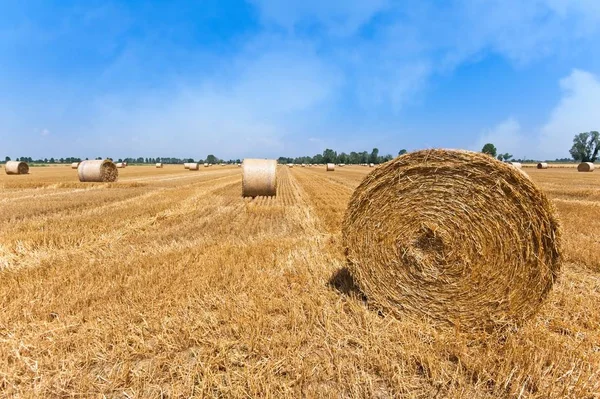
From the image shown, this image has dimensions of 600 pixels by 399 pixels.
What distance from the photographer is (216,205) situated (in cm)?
1202

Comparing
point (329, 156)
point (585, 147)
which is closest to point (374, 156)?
point (329, 156)

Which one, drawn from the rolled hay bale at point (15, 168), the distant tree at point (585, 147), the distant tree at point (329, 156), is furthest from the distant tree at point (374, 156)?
the rolled hay bale at point (15, 168)

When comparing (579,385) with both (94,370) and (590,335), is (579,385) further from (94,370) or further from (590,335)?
(94,370)

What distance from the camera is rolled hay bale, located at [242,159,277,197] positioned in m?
14.2

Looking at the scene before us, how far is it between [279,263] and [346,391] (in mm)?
2997

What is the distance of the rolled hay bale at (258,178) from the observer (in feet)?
46.8

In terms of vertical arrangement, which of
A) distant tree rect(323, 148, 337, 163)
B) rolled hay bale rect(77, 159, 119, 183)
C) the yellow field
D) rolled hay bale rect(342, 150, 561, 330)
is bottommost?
the yellow field

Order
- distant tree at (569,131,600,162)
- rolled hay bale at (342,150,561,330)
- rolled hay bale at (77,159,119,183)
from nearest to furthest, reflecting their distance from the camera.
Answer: rolled hay bale at (342,150,561,330) < rolled hay bale at (77,159,119,183) < distant tree at (569,131,600,162)

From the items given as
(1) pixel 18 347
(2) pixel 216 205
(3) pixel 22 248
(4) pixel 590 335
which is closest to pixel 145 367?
(1) pixel 18 347

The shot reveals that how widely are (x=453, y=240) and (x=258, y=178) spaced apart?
11.5 meters

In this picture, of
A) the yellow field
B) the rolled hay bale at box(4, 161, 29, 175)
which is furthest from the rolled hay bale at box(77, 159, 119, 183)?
the rolled hay bale at box(4, 161, 29, 175)

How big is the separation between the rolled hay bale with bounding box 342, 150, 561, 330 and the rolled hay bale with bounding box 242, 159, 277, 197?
1060 centimetres

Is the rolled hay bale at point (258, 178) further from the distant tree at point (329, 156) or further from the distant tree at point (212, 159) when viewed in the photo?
the distant tree at point (212, 159)

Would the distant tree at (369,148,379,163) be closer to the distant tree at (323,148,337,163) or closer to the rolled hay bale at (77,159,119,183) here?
the distant tree at (323,148,337,163)
